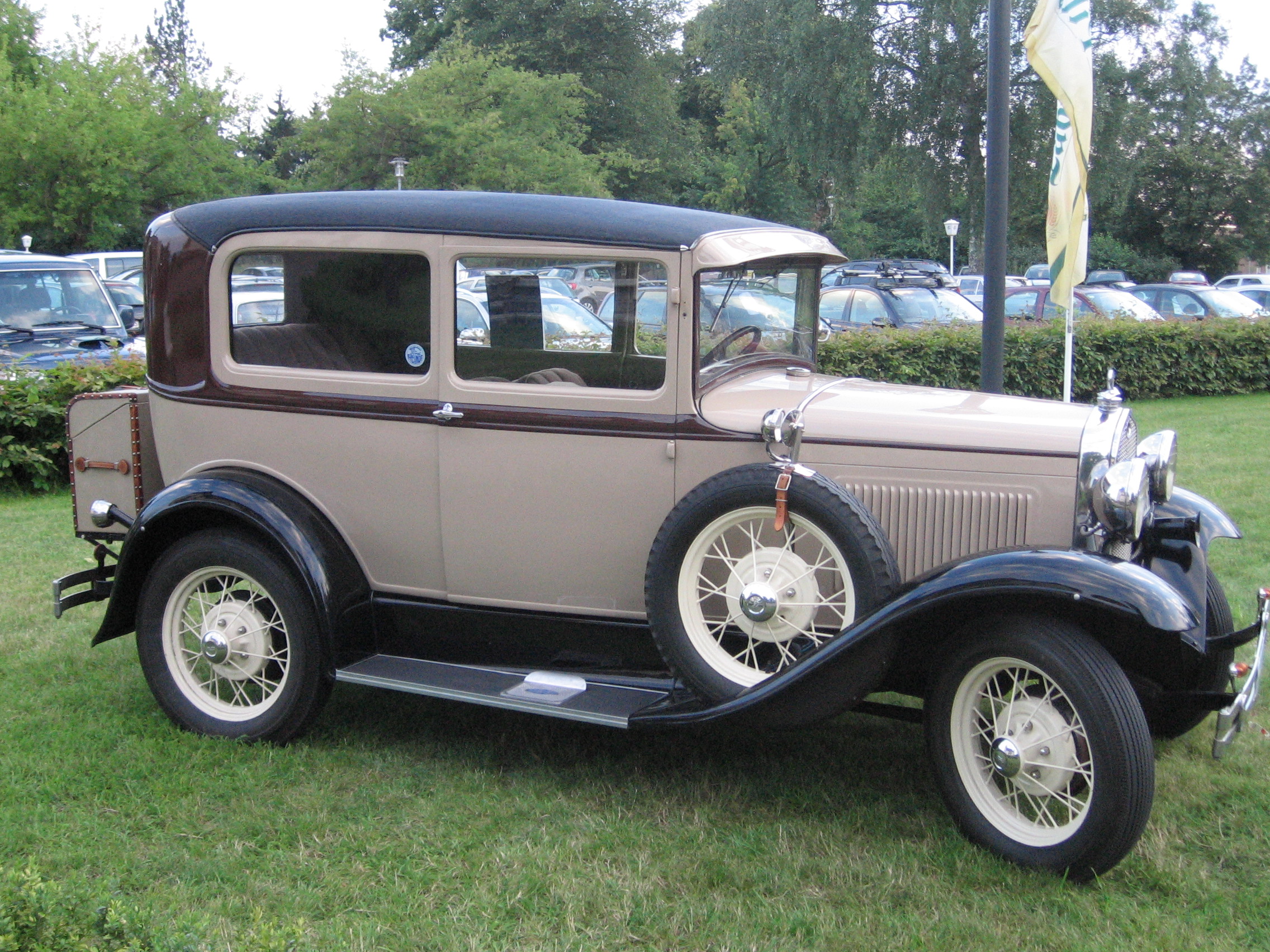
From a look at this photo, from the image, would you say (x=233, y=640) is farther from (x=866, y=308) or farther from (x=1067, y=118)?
(x=866, y=308)

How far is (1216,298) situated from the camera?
16.8 m

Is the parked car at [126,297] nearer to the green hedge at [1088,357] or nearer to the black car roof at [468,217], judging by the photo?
the green hedge at [1088,357]

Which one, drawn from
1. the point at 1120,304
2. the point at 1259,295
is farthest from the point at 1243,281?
the point at 1120,304

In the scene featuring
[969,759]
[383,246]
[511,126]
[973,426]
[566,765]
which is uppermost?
[511,126]

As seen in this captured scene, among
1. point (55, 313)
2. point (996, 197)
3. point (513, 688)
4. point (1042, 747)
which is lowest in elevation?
point (513, 688)

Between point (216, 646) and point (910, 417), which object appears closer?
point (910, 417)

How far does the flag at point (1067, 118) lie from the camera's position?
6789mm

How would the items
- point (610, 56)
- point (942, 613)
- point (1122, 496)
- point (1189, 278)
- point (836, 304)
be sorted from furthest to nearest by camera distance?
point (610, 56) → point (1189, 278) → point (836, 304) → point (1122, 496) → point (942, 613)

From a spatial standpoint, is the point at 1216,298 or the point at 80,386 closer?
the point at 80,386

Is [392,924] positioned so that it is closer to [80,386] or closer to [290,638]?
[290,638]

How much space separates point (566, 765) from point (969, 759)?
1451 millimetres

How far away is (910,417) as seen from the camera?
3.66m

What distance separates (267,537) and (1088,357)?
449 inches

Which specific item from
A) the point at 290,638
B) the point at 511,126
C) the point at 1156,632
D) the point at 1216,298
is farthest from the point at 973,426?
the point at 511,126
